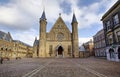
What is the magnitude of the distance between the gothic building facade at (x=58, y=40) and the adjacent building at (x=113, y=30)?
66.9 ft

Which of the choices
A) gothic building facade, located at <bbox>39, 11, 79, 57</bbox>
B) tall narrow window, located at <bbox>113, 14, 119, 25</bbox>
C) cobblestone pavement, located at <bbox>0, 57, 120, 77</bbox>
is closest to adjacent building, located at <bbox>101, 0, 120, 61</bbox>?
tall narrow window, located at <bbox>113, 14, 119, 25</bbox>

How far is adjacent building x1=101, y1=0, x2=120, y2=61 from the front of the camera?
72.9 ft

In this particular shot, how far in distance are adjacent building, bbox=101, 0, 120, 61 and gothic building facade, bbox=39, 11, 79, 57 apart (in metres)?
20.4

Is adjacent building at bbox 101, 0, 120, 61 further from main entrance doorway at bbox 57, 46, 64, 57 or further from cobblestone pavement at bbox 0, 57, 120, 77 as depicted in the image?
main entrance doorway at bbox 57, 46, 64, 57

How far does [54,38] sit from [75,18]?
500 inches

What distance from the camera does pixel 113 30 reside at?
23953 millimetres

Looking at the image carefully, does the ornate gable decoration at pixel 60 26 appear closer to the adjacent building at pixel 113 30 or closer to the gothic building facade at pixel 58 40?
the gothic building facade at pixel 58 40

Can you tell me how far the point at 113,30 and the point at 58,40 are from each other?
26052 millimetres

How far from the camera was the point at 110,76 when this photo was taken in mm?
7781

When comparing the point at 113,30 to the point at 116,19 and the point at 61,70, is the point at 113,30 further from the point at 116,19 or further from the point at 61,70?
the point at 61,70

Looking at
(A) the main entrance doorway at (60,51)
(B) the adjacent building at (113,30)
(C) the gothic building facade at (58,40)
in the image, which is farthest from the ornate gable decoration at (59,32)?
(B) the adjacent building at (113,30)

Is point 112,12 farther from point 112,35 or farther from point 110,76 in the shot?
point 110,76

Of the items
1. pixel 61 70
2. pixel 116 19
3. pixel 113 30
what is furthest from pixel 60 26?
pixel 61 70

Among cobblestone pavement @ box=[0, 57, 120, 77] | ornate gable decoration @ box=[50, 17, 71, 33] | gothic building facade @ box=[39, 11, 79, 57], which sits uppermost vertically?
ornate gable decoration @ box=[50, 17, 71, 33]
